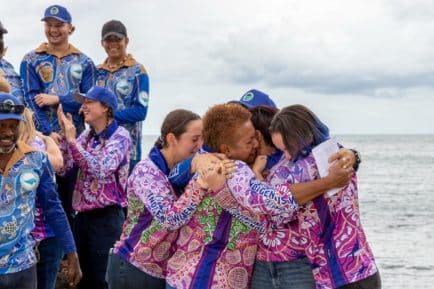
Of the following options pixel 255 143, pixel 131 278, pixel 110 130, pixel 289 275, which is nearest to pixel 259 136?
pixel 255 143

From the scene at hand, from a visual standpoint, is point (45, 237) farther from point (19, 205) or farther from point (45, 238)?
point (19, 205)

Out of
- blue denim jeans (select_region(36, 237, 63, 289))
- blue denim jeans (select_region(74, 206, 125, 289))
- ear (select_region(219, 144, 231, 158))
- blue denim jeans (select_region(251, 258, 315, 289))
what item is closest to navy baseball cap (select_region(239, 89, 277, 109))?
ear (select_region(219, 144, 231, 158))

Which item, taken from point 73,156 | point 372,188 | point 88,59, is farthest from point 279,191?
point 372,188

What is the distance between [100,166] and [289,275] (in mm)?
2422

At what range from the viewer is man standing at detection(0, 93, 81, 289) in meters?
4.71

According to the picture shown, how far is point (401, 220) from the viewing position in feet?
113

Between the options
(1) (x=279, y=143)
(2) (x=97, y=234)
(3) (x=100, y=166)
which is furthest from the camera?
(2) (x=97, y=234)

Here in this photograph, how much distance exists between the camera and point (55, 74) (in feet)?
26.1

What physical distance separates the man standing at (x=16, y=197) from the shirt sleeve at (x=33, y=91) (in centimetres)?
281

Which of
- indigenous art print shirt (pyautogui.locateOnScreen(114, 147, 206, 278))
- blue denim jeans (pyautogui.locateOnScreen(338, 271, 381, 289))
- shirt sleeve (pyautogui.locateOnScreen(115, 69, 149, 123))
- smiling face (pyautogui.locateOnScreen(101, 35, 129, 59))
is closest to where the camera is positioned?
blue denim jeans (pyautogui.locateOnScreen(338, 271, 381, 289))

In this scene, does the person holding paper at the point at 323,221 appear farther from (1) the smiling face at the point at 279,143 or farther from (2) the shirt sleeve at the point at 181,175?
(2) the shirt sleeve at the point at 181,175

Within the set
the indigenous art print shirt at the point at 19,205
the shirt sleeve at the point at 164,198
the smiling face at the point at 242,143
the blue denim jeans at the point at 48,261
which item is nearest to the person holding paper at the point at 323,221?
the smiling face at the point at 242,143

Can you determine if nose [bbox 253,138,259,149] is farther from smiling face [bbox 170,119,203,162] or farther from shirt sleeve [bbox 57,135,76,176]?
shirt sleeve [bbox 57,135,76,176]

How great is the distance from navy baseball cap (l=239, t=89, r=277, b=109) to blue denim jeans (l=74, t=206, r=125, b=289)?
232 centimetres
